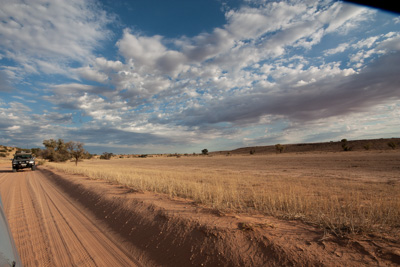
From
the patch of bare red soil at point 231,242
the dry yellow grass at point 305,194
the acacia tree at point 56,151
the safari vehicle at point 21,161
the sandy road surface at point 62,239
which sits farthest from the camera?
the acacia tree at point 56,151

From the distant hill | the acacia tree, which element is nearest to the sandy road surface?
the acacia tree

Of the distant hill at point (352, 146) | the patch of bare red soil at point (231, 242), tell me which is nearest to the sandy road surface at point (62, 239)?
the patch of bare red soil at point (231, 242)

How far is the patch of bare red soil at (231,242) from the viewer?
140 inches

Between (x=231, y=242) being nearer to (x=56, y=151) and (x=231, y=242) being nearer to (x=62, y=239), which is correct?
(x=62, y=239)

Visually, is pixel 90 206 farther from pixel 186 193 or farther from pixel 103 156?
pixel 103 156

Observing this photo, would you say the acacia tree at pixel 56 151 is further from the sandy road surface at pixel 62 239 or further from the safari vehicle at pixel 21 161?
the sandy road surface at pixel 62 239

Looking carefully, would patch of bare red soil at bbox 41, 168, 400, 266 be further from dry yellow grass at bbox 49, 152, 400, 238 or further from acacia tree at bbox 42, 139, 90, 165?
acacia tree at bbox 42, 139, 90, 165

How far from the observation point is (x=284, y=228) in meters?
4.72

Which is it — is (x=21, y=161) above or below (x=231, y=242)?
above

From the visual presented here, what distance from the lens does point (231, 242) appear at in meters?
4.43

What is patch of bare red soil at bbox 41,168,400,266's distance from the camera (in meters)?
3.57

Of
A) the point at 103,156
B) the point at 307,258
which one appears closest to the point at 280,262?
the point at 307,258

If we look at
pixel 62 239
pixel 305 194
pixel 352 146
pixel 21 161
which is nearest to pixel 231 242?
pixel 62 239

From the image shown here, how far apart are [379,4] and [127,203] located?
30.8 feet
